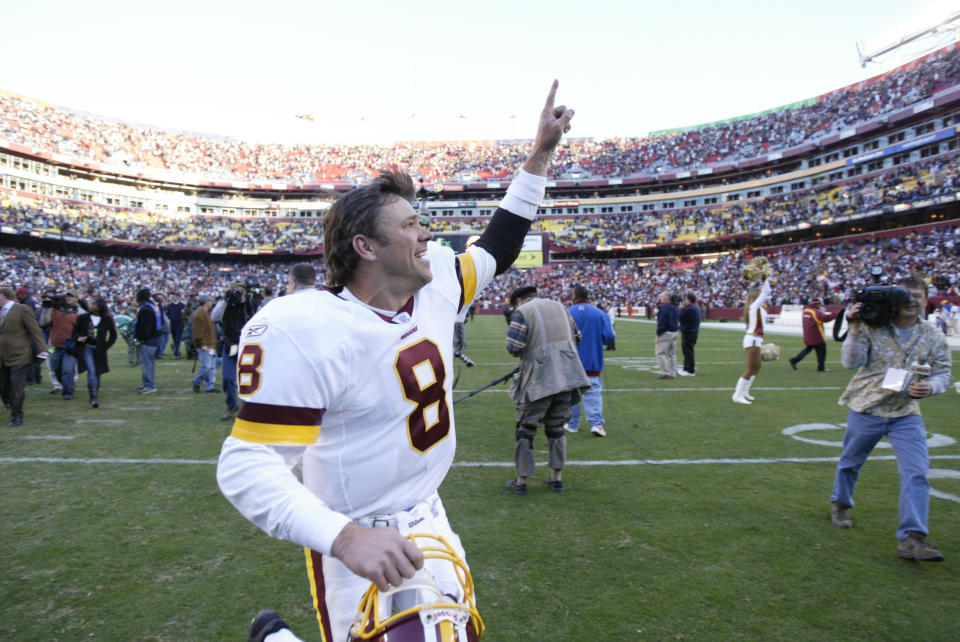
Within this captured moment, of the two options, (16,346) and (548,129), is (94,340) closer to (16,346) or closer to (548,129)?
(16,346)

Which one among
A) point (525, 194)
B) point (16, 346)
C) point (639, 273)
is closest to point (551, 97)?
point (525, 194)

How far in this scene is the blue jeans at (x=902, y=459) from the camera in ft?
12.5

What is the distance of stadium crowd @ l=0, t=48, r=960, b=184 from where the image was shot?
4778 cm

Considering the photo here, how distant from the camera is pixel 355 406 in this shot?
1.62m

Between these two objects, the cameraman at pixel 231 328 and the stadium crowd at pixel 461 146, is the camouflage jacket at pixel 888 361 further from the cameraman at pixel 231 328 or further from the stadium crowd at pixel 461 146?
the stadium crowd at pixel 461 146

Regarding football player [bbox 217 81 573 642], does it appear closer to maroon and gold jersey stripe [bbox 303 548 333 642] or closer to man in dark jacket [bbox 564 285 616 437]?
maroon and gold jersey stripe [bbox 303 548 333 642]

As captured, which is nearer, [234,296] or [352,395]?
[352,395]

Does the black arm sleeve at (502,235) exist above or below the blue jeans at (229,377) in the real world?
above

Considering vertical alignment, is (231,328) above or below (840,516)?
above

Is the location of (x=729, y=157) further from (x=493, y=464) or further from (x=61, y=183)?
(x=61, y=183)

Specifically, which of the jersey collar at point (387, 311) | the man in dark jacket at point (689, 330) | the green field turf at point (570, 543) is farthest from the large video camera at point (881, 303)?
the man in dark jacket at point (689, 330)

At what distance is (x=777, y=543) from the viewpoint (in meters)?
4.11

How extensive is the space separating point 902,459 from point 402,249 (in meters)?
4.28

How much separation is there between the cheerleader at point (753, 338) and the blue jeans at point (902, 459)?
5111 mm
